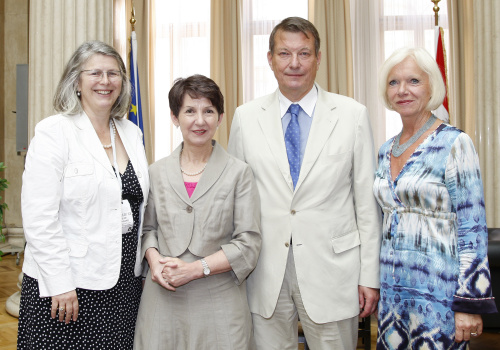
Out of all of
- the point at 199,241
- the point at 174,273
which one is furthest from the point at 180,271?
the point at 199,241

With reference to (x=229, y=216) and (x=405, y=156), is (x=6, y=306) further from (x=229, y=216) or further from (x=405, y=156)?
(x=405, y=156)

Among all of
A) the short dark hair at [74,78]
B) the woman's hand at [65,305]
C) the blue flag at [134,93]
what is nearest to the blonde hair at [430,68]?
the short dark hair at [74,78]

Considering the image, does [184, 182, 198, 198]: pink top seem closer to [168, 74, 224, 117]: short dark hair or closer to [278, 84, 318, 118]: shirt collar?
[168, 74, 224, 117]: short dark hair

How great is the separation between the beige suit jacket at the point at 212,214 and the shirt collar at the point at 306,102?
0.36 m

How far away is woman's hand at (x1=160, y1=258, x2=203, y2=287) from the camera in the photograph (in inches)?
69.9

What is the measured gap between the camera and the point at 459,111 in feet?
20.6

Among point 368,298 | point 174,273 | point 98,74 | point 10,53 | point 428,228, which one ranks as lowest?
point 368,298

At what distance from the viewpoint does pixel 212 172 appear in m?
1.92

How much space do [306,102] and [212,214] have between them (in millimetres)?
668

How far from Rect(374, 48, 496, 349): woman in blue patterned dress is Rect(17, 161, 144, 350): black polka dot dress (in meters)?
→ 0.98

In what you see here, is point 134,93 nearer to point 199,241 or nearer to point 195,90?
point 195,90

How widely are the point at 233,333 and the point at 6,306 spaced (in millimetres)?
3331

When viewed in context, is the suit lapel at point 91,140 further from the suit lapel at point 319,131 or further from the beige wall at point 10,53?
the beige wall at point 10,53

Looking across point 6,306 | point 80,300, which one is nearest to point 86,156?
point 80,300
